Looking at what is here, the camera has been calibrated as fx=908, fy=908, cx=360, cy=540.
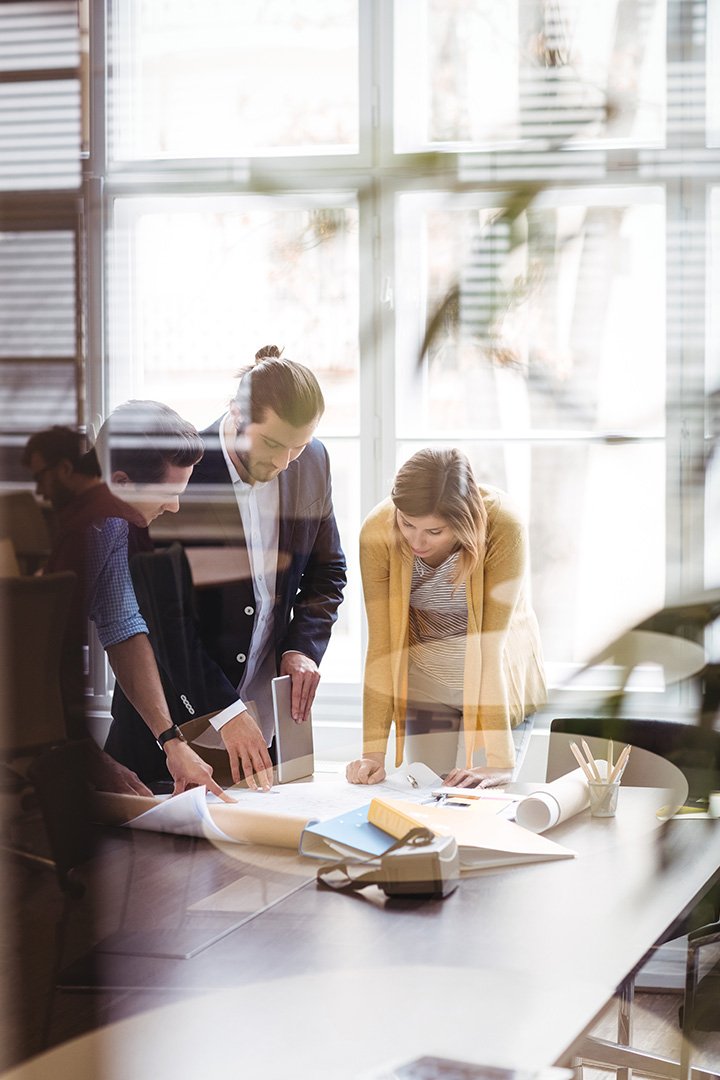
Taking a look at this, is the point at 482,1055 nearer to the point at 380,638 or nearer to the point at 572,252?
the point at 380,638

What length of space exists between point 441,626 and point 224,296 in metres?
0.31

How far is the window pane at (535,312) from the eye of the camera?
44cm

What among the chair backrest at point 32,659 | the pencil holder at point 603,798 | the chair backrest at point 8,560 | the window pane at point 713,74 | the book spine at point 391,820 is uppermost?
the window pane at point 713,74

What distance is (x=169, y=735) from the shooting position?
21.0 inches

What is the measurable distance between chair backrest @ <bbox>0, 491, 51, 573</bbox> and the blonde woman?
0.77 ft

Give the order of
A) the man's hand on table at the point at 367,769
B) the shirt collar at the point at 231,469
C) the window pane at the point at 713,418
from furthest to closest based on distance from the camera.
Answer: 1. the man's hand on table at the point at 367,769
2. the shirt collar at the point at 231,469
3. the window pane at the point at 713,418

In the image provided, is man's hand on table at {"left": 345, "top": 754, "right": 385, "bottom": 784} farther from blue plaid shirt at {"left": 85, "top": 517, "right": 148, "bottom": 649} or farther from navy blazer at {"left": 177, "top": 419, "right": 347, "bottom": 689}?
blue plaid shirt at {"left": 85, "top": 517, "right": 148, "bottom": 649}

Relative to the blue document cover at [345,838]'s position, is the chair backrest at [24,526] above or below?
above

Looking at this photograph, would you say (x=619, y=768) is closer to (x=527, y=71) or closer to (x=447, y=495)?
(x=447, y=495)

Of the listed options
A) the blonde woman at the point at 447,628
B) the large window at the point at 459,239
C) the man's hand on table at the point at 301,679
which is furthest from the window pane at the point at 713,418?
the man's hand on table at the point at 301,679

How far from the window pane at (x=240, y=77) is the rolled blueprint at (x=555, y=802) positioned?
16.0 inches

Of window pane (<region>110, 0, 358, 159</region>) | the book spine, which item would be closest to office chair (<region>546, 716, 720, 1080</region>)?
the book spine

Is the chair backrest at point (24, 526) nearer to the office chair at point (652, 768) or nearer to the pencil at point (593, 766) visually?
the office chair at point (652, 768)

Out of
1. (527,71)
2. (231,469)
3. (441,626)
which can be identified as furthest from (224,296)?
(441,626)
